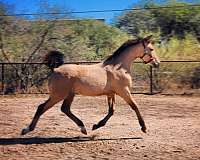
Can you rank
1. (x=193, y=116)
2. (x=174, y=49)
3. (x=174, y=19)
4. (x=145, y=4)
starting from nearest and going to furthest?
1. (x=193, y=116)
2. (x=174, y=49)
3. (x=174, y=19)
4. (x=145, y=4)

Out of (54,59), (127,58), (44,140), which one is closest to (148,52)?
(127,58)

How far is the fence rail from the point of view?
71.9ft

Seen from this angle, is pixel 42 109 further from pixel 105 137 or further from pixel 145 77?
pixel 145 77

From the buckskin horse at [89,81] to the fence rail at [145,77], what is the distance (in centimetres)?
1176

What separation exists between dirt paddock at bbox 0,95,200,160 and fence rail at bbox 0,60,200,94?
7741mm

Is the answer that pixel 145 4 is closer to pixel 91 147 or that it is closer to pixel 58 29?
pixel 58 29

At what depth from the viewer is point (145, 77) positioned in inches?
908

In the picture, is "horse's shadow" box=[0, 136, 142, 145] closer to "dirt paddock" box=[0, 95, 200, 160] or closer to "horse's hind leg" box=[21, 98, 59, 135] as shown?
"dirt paddock" box=[0, 95, 200, 160]

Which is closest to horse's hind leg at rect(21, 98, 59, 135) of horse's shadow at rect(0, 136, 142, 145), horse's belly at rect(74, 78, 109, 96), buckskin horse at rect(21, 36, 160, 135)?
buckskin horse at rect(21, 36, 160, 135)

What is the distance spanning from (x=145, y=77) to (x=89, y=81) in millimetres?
13880

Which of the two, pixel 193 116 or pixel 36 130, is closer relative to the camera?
pixel 36 130

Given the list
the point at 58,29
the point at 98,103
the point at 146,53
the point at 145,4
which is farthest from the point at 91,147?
the point at 145,4

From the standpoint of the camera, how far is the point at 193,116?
41.3 feet

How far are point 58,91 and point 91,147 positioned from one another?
1512 millimetres
